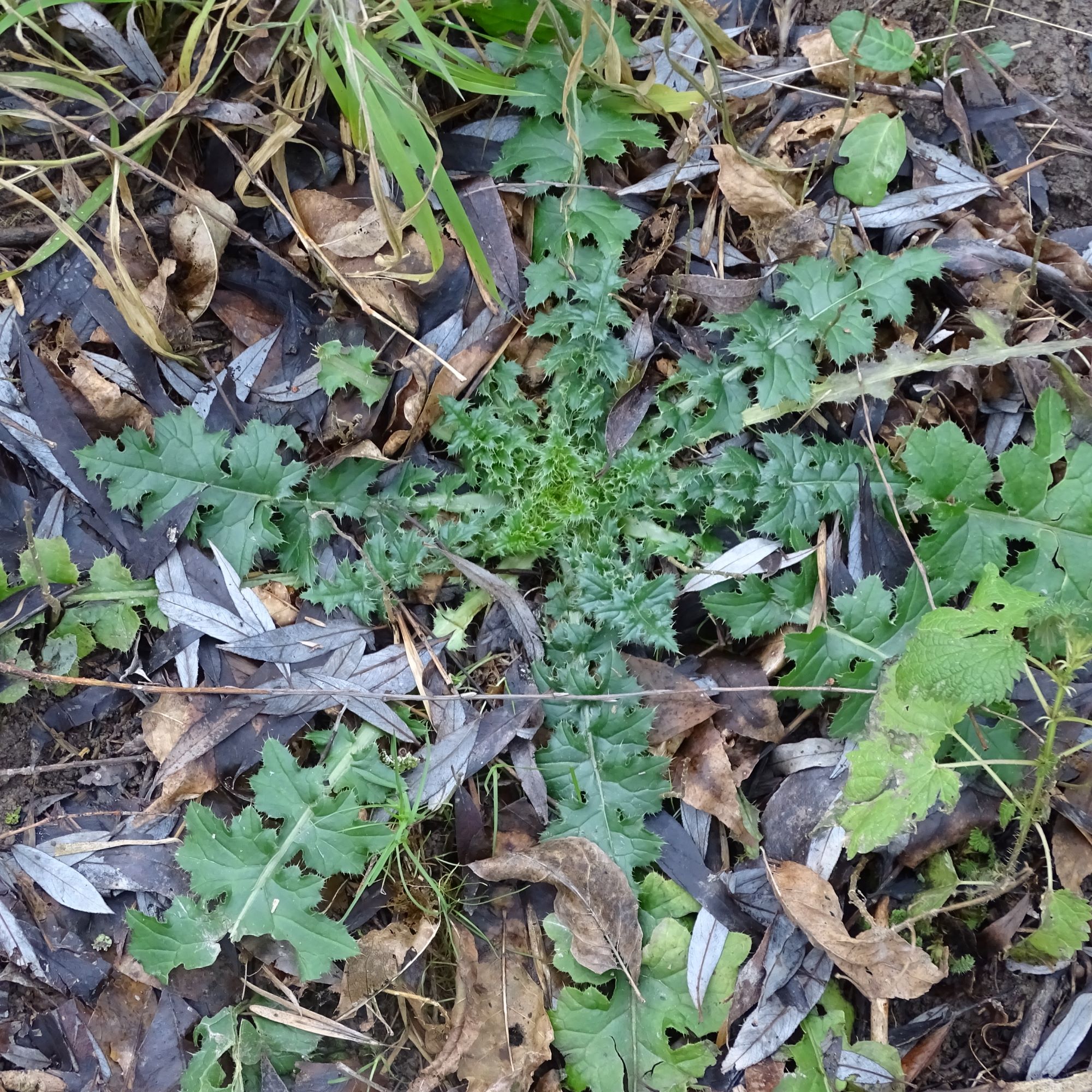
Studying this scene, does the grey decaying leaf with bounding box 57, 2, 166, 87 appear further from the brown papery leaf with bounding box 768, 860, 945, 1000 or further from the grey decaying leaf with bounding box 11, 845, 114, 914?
the brown papery leaf with bounding box 768, 860, 945, 1000

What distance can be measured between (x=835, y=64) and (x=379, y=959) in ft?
10.0

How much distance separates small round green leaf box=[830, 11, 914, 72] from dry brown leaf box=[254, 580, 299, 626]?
2389 millimetres

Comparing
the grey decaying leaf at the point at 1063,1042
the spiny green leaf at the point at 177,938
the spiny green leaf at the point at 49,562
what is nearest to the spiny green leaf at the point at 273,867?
the spiny green leaf at the point at 177,938

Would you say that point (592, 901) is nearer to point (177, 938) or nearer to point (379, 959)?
point (379, 959)

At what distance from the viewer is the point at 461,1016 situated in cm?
235

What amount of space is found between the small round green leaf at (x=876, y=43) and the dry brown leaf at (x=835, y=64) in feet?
0.26

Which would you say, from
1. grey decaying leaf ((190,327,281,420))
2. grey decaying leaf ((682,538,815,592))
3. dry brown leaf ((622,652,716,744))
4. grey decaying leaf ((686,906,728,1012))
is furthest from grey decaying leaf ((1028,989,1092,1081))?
grey decaying leaf ((190,327,281,420))

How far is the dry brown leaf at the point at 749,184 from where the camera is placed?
265 cm

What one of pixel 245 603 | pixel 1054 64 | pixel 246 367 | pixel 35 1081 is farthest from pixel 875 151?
pixel 35 1081

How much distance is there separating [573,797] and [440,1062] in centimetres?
80

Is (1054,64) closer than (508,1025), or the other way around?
(508,1025)

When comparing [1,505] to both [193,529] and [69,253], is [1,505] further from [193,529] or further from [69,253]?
[69,253]

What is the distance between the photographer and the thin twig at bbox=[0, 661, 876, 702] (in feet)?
7.91

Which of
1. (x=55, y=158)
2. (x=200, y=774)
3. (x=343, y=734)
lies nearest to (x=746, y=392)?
(x=343, y=734)
